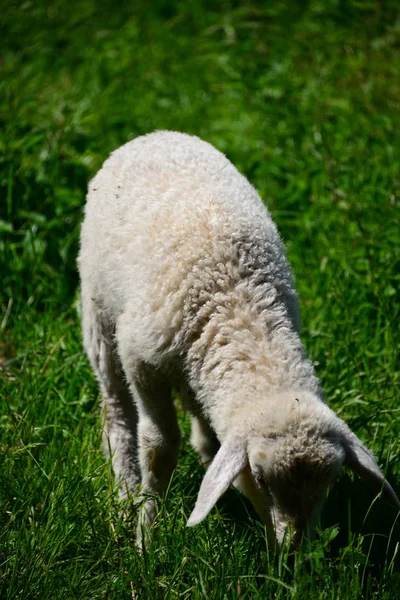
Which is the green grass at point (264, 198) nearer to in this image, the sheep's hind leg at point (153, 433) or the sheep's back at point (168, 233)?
the sheep's hind leg at point (153, 433)

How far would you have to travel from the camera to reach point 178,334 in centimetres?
318

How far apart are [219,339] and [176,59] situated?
4857 mm

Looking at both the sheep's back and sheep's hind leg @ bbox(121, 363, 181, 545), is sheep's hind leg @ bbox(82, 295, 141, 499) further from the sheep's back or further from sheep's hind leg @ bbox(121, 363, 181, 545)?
Result: sheep's hind leg @ bbox(121, 363, 181, 545)

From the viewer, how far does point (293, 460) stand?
280cm

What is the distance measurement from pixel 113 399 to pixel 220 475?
3.99 feet

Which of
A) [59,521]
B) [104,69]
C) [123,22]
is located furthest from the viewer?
[123,22]

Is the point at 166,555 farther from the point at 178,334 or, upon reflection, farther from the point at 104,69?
the point at 104,69

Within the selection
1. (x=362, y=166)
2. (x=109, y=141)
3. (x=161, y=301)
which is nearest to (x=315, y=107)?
(x=362, y=166)

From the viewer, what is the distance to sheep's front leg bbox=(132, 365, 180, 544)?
11.1ft

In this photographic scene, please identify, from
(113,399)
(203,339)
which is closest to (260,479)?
(203,339)

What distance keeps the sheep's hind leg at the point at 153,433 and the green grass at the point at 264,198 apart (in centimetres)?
10

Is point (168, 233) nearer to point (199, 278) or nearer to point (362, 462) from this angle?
point (199, 278)

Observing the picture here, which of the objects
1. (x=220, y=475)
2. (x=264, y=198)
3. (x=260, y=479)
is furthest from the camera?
(x=264, y=198)

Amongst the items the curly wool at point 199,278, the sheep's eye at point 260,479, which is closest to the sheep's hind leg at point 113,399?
the curly wool at point 199,278
